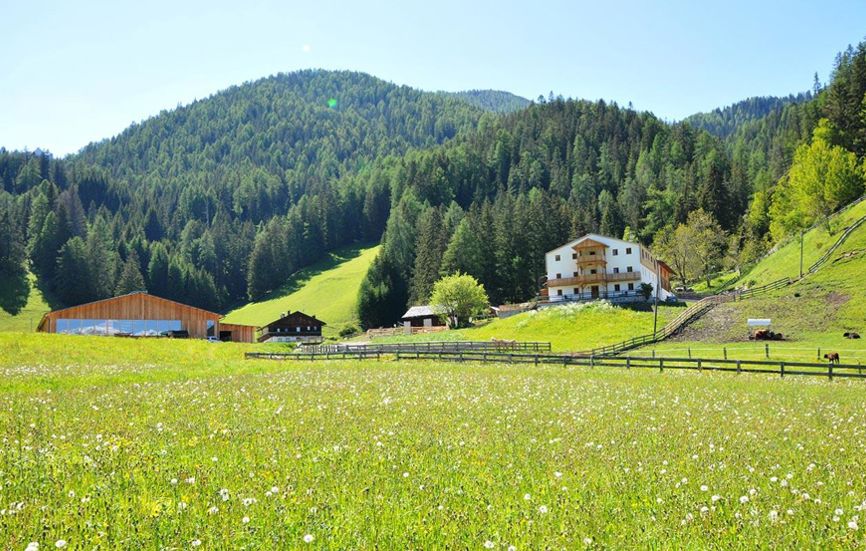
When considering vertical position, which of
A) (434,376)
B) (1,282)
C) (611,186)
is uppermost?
(611,186)

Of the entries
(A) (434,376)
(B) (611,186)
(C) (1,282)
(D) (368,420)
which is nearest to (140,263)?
(C) (1,282)

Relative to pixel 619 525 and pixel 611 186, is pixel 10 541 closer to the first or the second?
pixel 619 525

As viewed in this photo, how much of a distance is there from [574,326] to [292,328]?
6273 cm

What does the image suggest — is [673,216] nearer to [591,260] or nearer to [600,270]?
[600,270]

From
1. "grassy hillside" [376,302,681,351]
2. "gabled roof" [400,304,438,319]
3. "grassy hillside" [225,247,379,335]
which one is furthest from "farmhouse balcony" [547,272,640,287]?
"grassy hillside" [225,247,379,335]

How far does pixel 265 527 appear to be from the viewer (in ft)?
23.7

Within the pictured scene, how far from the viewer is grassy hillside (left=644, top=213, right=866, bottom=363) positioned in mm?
50688

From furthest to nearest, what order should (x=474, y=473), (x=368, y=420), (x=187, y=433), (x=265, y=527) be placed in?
1. (x=368, y=420)
2. (x=187, y=433)
3. (x=474, y=473)
4. (x=265, y=527)

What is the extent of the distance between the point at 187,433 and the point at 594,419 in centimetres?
1009

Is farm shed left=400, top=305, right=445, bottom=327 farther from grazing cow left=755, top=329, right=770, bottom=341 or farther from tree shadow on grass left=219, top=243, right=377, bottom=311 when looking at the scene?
tree shadow on grass left=219, top=243, right=377, bottom=311

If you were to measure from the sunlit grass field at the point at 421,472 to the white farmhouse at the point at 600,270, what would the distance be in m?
76.0

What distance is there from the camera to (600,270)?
96.4 m

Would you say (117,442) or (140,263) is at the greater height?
(140,263)

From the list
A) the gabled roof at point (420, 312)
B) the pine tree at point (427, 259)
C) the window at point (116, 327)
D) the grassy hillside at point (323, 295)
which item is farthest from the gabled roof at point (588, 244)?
the window at point (116, 327)
